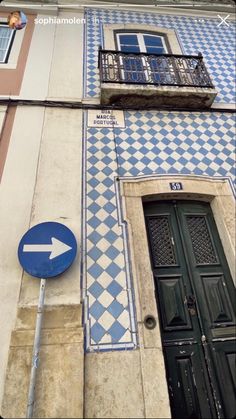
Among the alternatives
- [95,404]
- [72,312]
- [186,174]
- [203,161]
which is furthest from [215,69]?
[95,404]

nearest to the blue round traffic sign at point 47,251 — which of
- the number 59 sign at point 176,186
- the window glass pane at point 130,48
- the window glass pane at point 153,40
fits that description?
the number 59 sign at point 176,186

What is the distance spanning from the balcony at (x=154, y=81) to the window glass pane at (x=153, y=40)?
1.12 meters

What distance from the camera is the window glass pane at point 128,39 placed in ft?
19.9

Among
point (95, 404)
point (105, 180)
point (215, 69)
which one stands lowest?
point (95, 404)

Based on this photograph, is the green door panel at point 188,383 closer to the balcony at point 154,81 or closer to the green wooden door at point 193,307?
the green wooden door at point 193,307

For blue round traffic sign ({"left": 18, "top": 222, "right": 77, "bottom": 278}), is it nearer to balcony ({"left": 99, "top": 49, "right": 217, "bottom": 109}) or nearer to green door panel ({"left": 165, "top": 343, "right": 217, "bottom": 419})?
green door panel ({"left": 165, "top": 343, "right": 217, "bottom": 419})

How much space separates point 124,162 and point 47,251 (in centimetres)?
188

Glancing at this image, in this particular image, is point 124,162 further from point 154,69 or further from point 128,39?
point 128,39

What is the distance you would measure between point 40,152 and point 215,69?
412 cm

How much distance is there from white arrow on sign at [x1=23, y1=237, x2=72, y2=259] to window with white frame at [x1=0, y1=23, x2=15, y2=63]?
4050 millimetres

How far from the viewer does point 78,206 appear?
12.0ft

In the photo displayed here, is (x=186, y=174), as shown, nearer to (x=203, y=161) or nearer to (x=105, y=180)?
(x=203, y=161)

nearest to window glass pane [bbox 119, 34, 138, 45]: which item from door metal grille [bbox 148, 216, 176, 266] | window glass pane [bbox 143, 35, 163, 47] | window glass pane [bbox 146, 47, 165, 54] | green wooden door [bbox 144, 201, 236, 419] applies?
window glass pane [bbox 143, 35, 163, 47]

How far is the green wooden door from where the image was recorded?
9.50 feet
